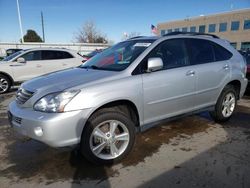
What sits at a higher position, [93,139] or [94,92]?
[94,92]

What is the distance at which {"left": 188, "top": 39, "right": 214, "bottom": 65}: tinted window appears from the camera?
425 cm

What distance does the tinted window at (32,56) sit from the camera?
9.50 meters

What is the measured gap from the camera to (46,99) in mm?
2967

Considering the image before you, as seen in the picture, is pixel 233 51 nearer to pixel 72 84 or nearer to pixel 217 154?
pixel 217 154

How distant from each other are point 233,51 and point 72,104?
3.68 m

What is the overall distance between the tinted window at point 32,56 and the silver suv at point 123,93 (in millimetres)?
5993

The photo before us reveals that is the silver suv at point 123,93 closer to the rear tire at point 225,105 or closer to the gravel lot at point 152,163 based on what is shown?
the rear tire at point 225,105

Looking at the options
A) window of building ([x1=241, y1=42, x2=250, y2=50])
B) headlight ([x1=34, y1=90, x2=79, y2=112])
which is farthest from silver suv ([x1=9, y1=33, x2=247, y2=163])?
window of building ([x1=241, y1=42, x2=250, y2=50])

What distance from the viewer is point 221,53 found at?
4.74 meters

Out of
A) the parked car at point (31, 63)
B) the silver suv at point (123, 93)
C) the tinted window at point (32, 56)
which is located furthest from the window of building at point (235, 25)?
the silver suv at point (123, 93)

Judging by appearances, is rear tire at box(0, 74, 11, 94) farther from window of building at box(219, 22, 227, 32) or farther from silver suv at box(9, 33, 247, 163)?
window of building at box(219, 22, 227, 32)

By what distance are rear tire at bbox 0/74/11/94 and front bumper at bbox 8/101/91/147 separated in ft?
22.5

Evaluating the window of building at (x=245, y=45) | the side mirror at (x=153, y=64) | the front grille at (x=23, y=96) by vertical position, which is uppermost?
the side mirror at (x=153, y=64)

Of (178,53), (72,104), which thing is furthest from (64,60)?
(72,104)
